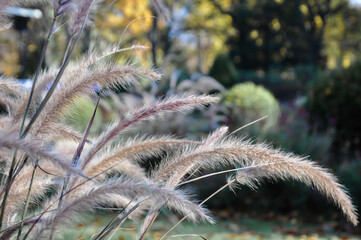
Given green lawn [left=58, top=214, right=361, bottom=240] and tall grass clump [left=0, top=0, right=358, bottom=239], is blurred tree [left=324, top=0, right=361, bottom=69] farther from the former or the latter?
tall grass clump [left=0, top=0, right=358, bottom=239]

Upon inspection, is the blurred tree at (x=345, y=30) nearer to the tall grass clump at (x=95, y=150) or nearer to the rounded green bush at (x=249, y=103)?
the rounded green bush at (x=249, y=103)

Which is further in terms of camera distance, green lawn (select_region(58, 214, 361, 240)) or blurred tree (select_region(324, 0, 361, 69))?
blurred tree (select_region(324, 0, 361, 69))

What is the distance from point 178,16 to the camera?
22922 millimetres

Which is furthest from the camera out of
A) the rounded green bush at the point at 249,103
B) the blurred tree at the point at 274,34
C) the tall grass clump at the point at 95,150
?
the blurred tree at the point at 274,34

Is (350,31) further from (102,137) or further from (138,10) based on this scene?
(102,137)

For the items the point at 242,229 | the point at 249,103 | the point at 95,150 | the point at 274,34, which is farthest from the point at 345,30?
the point at 95,150

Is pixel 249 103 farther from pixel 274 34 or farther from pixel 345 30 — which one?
pixel 345 30

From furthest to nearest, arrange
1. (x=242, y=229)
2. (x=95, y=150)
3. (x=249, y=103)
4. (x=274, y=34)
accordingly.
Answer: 1. (x=274, y=34)
2. (x=249, y=103)
3. (x=242, y=229)
4. (x=95, y=150)

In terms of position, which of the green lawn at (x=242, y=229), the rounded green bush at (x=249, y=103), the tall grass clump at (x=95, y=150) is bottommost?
the green lawn at (x=242, y=229)

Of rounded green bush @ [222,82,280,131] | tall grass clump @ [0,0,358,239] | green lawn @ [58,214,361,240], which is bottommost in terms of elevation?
green lawn @ [58,214,361,240]

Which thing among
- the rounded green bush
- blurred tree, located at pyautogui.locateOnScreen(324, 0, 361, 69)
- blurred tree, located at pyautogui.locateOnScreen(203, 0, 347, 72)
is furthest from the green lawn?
blurred tree, located at pyautogui.locateOnScreen(324, 0, 361, 69)

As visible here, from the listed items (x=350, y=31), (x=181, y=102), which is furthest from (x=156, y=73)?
(x=350, y=31)

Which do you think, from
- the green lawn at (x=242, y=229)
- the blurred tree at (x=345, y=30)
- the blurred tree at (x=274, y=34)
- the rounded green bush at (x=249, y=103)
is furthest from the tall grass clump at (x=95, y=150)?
the blurred tree at (x=345, y=30)

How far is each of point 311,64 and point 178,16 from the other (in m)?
7.97
